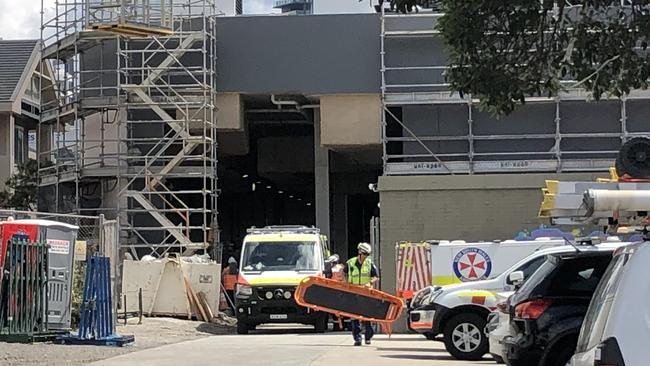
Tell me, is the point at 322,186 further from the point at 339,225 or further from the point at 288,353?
the point at 288,353

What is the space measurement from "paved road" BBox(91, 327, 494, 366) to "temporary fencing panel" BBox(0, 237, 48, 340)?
2.06m

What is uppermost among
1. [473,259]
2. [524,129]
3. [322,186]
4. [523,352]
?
[524,129]

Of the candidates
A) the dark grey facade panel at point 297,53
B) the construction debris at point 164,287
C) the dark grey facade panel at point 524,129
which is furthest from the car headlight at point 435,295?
the dark grey facade panel at point 297,53

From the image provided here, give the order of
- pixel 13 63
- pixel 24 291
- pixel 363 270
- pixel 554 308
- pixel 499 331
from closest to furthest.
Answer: pixel 554 308
pixel 499 331
pixel 24 291
pixel 363 270
pixel 13 63

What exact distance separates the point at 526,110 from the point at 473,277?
9079 millimetres

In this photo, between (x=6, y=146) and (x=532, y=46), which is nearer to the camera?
(x=532, y=46)

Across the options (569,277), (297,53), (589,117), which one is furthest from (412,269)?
(569,277)

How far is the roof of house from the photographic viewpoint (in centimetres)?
4056

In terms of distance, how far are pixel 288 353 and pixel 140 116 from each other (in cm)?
1606

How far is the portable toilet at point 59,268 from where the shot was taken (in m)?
18.5

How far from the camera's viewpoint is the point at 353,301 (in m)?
19.6

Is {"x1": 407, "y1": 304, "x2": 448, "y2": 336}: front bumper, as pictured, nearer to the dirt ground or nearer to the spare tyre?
the dirt ground

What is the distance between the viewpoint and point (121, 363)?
15.2 meters

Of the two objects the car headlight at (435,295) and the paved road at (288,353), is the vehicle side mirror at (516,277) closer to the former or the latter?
the paved road at (288,353)
